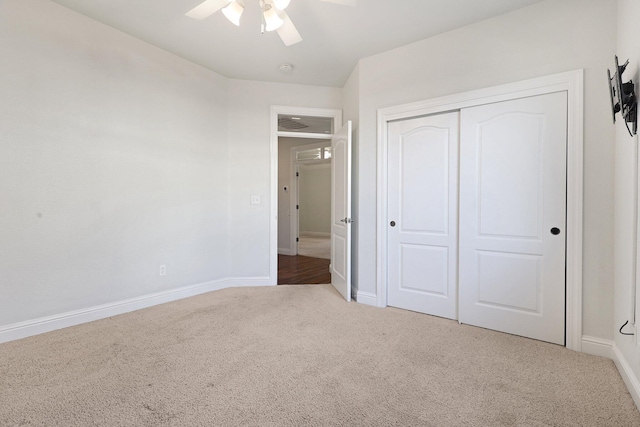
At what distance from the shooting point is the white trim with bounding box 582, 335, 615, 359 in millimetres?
2020

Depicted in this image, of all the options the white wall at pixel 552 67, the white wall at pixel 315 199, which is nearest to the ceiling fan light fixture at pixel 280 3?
the white wall at pixel 552 67

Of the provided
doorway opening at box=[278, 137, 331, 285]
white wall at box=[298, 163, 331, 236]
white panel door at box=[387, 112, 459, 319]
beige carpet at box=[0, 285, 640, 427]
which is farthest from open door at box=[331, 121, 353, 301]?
white wall at box=[298, 163, 331, 236]

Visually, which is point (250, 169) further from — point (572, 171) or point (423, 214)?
point (572, 171)

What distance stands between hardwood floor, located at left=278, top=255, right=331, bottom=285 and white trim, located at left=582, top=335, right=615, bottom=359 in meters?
2.75

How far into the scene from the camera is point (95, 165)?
2.64m

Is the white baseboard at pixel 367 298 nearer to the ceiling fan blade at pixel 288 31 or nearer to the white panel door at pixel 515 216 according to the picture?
the white panel door at pixel 515 216

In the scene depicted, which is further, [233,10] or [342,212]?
[342,212]

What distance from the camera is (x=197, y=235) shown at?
3.47m

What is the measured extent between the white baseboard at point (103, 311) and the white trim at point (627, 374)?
3410 millimetres

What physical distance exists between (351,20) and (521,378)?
9.70 feet

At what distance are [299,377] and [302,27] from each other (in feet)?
9.27

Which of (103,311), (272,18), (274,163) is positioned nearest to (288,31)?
(272,18)

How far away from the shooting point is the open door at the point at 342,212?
10.7ft

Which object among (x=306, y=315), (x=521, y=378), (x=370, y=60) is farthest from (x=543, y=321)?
(x=370, y=60)
